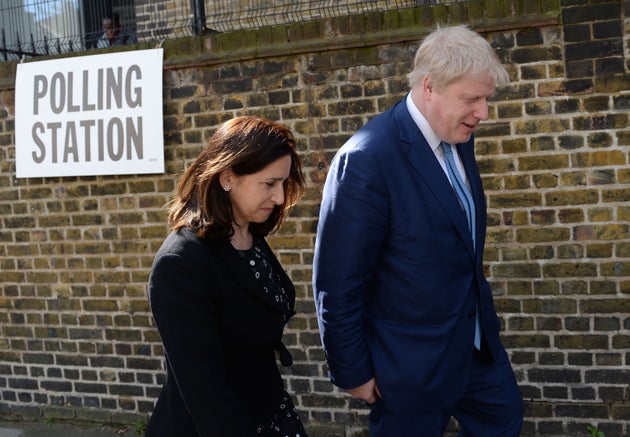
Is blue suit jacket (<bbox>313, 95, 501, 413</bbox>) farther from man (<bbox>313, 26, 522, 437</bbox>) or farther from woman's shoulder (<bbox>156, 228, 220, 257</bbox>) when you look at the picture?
woman's shoulder (<bbox>156, 228, 220, 257</bbox>)

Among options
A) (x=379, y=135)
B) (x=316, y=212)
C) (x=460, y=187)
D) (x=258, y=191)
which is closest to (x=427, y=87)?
(x=379, y=135)

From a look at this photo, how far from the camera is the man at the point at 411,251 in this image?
8.54 ft

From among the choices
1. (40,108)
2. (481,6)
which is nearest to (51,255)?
(40,108)

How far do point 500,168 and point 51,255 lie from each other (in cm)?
306

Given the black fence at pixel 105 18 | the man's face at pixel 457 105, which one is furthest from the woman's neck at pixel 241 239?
the black fence at pixel 105 18

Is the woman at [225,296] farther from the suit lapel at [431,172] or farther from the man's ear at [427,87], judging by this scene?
the man's ear at [427,87]

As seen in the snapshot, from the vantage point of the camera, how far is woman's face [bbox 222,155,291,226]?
2.47 metres

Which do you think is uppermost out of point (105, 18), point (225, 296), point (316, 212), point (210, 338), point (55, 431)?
point (105, 18)

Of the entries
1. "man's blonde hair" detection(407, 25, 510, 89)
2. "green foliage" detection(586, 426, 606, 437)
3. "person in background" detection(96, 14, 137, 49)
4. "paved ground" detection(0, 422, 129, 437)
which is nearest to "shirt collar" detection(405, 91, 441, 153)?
"man's blonde hair" detection(407, 25, 510, 89)

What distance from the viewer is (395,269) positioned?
8.70 feet

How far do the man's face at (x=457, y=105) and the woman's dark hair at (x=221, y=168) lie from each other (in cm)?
54

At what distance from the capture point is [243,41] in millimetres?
4773

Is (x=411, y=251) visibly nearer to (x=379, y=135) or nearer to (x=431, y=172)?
(x=431, y=172)

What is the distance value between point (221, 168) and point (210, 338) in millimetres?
520
